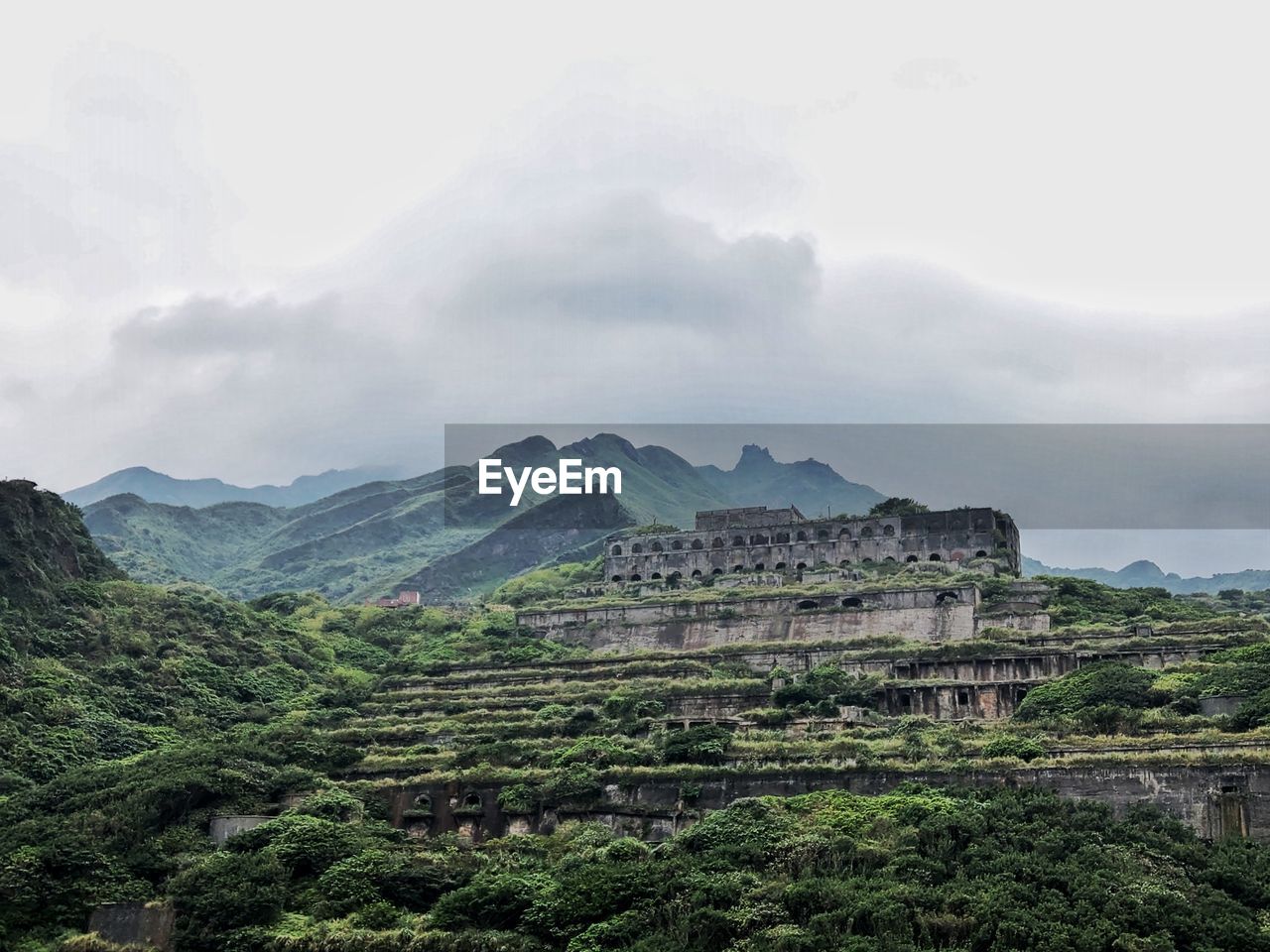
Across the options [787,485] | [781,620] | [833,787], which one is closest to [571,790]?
[833,787]

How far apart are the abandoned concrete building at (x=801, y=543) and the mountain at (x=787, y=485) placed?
77.6 m

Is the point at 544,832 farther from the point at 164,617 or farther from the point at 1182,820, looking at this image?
the point at 164,617

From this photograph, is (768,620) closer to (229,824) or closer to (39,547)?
(229,824)

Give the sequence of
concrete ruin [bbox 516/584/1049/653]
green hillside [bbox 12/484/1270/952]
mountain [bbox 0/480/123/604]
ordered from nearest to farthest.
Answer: green hillside [bbox 12/484/1270/952]
mountain [bbox 0/480/123/604]
concrete ruin [bbox 516/584/1049/653]

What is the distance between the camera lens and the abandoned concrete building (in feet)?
240

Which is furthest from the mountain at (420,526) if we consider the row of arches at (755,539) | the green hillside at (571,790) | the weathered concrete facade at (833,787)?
the weathered concrete facade at (833,787)

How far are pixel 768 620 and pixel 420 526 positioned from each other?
256 feet

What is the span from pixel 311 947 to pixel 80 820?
979 centimetres

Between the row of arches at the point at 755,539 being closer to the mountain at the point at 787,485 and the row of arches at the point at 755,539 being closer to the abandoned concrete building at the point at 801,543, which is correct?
the abandoned concrete building at the point at 801,543

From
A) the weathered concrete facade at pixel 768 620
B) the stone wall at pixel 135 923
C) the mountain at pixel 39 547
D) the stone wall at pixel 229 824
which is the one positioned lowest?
the stone wall at pixel 135 923

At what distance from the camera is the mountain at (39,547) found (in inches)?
2318

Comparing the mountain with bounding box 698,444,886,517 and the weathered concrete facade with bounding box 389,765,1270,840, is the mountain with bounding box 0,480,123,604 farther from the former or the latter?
the mountain with bounding box 698,444,886,517

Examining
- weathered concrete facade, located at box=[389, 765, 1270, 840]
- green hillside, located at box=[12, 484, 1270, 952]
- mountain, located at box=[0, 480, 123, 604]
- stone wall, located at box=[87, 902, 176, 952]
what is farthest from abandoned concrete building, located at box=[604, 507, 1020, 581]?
stone wall, located at box=[87, 902, 176, 952]

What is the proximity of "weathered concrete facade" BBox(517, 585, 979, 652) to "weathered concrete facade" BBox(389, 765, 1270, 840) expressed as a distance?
60.0 ft
